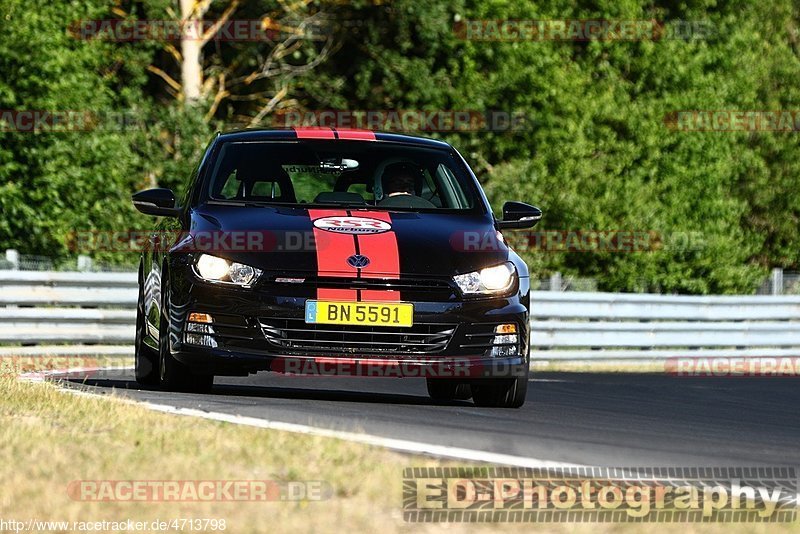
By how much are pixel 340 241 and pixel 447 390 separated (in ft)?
6.63

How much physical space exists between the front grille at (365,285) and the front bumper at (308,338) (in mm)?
17

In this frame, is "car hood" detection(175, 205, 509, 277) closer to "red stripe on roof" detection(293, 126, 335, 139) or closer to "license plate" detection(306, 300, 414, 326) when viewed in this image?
"license plate" detection(306, 300, 414, 326)

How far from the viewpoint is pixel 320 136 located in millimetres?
10656

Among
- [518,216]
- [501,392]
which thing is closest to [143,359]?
[501,392]

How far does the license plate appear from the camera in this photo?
8977 mm

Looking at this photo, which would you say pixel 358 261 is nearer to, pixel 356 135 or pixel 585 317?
pixel 356 135

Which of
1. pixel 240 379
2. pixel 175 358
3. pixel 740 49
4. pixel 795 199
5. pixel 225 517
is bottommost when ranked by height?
pixel 795 199

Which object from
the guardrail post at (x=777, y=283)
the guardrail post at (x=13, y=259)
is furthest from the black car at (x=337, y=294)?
the guardrail post at (x=777, y=283)

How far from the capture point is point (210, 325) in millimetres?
9094

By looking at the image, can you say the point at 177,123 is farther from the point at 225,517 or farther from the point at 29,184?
the point at 225,517

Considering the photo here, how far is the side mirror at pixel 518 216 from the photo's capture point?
1034 centimetres

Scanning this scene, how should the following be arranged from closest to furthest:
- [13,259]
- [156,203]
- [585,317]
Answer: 1. [156,203]
2. [13,259]
3. [585,317]

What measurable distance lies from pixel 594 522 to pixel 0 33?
20.7 meters

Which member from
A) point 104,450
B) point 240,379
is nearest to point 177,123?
point 240,379
